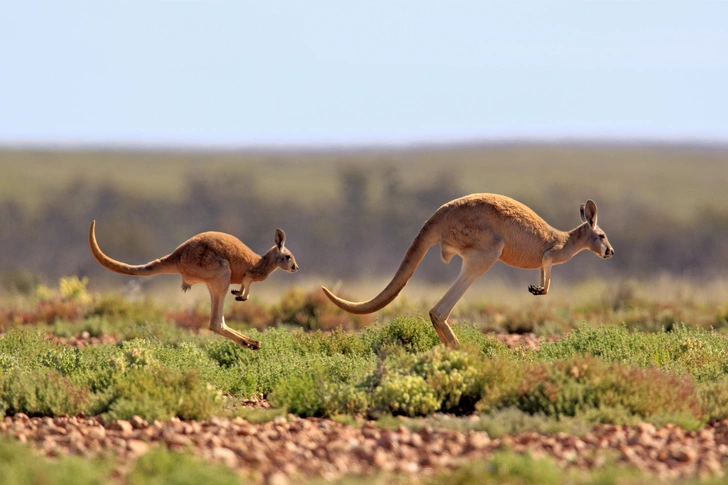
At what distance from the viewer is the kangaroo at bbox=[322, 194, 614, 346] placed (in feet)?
34.0

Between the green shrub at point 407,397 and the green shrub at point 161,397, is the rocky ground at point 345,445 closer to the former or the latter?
the green shrub at point 161,397

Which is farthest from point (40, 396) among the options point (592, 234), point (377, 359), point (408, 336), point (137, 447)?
point (592, 234)

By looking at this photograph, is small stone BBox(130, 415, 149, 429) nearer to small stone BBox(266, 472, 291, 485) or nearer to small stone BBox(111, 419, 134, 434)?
small stone BBox(111, 419, 134, 434)

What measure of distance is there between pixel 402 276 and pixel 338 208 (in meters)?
41.2

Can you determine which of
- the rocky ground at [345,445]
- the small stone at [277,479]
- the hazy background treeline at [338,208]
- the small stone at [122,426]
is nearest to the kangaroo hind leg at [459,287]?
the rocky ground at [345,445]

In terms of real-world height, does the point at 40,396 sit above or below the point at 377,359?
below

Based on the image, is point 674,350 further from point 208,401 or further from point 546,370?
point 208,401

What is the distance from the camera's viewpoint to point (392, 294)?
34.3 feet

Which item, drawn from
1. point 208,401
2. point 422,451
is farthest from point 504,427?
point 208,401

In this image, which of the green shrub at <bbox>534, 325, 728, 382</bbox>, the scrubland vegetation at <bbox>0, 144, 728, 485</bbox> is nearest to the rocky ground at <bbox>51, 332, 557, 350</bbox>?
the scrubland vegetation at <bbox>0, 144, 728, 485</bbox>

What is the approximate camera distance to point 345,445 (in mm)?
6832

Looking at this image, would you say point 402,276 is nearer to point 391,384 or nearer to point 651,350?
point 391,384

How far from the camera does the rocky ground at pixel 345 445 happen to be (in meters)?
6.32

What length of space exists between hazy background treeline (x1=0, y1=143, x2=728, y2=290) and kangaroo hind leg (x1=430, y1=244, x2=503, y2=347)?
22299 millimetres
